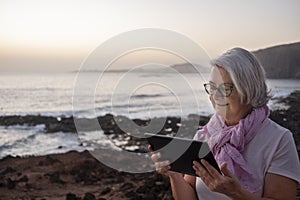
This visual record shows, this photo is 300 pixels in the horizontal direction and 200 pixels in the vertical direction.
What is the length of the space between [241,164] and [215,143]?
0.68 feet

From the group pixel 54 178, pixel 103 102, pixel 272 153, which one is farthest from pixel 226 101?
pixel 103 102

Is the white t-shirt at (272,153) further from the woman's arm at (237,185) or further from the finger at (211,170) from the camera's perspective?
the finger at (211,170)

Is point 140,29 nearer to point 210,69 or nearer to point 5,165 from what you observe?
point 210,69

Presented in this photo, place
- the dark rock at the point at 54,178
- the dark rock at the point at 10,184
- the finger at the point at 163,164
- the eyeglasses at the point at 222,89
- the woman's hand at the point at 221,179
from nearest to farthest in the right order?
the woman's hand at the point at 221,179, the eyeglasses at the point at 222,89, the finger at the point at 163,164, the dark rock at the point at 10,184, the dark rock at the point at 54,178

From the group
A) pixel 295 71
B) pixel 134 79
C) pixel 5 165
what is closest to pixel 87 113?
pixel 5 165

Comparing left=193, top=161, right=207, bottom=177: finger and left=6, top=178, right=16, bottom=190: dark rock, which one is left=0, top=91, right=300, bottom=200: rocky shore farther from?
left=193, top=161, right=207, bottom=177: finger

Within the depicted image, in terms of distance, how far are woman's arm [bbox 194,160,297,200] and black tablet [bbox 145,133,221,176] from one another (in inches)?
1.7

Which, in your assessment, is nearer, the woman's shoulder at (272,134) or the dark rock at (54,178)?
the woman's shoulder at (272,134)

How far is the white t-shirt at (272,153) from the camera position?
215 cm

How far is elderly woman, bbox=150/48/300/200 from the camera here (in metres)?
2.14

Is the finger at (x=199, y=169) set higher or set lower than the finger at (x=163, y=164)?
higher

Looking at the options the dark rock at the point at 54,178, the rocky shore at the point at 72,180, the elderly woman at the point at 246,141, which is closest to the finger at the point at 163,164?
the elderly woman at the point at 246,141

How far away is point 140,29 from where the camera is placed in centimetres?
256

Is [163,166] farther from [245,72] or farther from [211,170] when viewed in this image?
[245,72]
